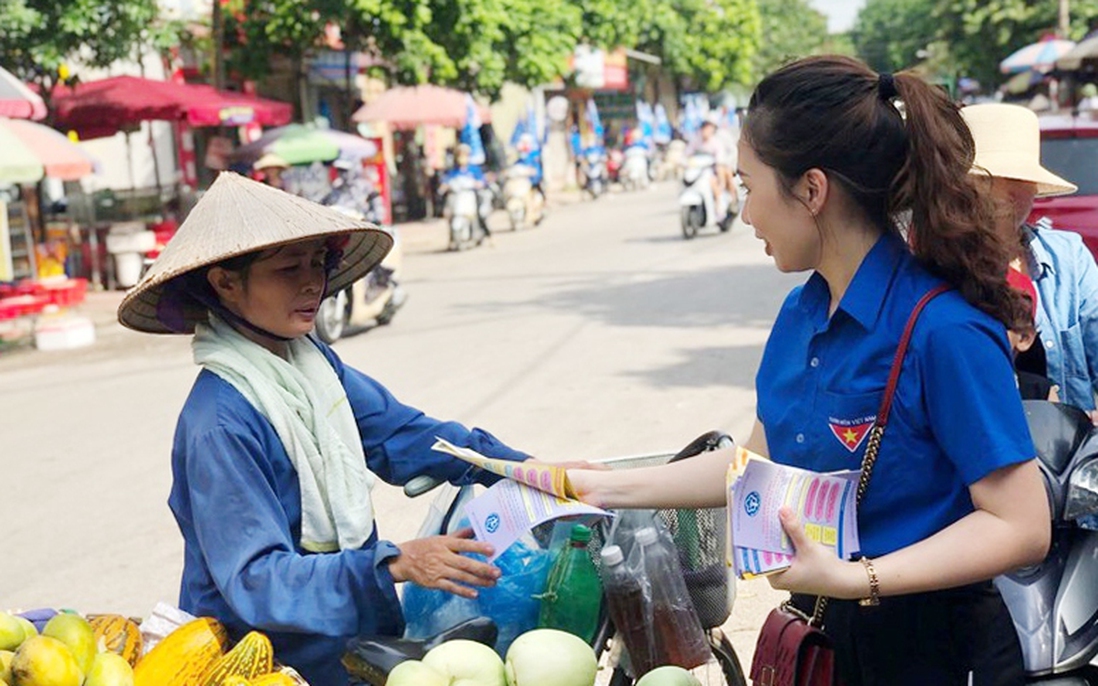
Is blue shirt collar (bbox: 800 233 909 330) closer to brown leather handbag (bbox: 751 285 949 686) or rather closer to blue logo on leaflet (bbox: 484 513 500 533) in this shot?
brown leather handbag (bbox: 751 285 949 686)

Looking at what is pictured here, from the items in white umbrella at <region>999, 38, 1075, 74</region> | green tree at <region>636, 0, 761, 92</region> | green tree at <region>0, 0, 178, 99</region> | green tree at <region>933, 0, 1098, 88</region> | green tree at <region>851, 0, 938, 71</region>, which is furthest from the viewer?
green tree at <region>851, 0, 938, 71</region>

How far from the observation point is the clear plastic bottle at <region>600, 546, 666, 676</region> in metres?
2.64

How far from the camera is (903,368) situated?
1.96 metres

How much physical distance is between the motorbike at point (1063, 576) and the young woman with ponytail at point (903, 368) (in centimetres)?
51

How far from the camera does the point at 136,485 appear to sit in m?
7.07

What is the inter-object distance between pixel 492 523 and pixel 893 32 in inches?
4718

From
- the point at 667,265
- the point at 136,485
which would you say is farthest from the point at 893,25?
the point at 136,485

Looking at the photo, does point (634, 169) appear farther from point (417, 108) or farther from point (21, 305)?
point (21, 305)

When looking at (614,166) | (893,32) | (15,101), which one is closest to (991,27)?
(614,166)

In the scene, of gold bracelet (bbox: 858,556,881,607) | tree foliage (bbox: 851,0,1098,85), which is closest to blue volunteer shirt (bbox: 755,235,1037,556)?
gold bracelet (bbox: 858,556,881,607)

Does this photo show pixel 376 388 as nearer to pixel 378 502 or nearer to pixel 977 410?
pixel 977 410

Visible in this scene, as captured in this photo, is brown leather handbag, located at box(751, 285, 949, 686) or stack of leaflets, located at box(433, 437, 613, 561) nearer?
brown leather handbag, located at box(751, 285, 949, 686)

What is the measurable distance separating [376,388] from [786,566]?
4.28 feet

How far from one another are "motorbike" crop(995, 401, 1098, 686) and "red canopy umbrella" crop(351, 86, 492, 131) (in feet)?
64.4
